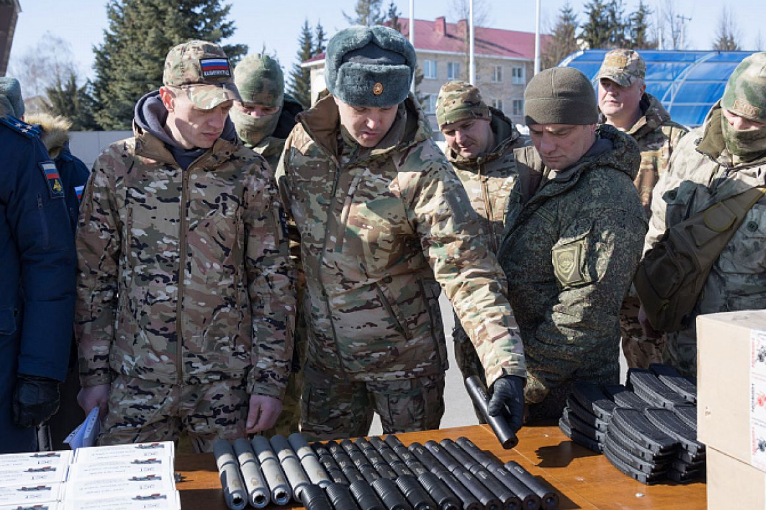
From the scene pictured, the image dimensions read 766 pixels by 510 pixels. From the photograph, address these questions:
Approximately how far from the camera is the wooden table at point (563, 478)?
185 cm

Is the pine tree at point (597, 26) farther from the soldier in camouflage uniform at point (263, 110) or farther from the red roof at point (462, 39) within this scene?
the soldier in camouflage uniform at point (263, 110)

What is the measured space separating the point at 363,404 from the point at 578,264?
3.26ft

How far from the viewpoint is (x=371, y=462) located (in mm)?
2004

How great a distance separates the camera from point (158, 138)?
2.49 m

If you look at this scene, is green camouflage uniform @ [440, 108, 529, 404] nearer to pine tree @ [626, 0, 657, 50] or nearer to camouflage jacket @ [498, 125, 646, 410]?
camouflage jacket @ [498, 125, 646, 410]

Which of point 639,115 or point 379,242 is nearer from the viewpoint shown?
point 379,242

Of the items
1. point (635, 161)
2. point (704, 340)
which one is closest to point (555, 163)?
point (635, 161)

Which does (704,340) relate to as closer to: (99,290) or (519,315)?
(519,315)

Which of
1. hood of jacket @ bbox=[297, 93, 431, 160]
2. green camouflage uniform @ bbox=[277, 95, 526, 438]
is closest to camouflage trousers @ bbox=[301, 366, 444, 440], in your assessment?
green camouflage uniform @ bbox=[277, 95, 526, 438]

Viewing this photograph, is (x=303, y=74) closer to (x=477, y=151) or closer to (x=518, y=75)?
(x=518, y=75)

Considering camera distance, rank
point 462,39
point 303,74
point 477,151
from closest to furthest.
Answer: point 477,151 → point 303,74 → point 462,39

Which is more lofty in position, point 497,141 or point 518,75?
point 518,75

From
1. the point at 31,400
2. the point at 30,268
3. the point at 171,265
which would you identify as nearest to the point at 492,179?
the point at 171,265

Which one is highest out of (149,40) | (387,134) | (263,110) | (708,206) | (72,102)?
(149,40)
